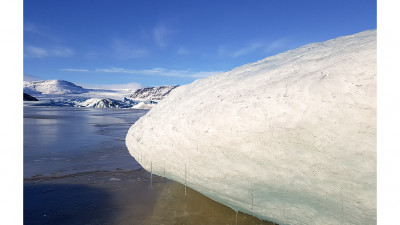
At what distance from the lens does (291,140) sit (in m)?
1.65

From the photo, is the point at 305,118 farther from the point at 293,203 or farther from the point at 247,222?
the point at 247,222

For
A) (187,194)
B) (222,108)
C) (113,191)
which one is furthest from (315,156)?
(113,191)

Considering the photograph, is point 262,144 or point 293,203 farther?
point 293,203

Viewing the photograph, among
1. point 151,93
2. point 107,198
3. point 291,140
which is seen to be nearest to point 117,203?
point 107,198

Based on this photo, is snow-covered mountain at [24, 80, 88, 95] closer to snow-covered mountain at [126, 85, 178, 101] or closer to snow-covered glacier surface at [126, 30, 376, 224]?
snow-covered mountain at [126, 85, 178, 101]

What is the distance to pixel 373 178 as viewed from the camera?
5.03 feet

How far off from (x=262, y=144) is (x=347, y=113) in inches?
24.0

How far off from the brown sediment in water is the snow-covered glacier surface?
1.59ft

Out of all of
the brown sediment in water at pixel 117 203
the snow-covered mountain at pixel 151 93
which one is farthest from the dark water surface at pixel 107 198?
the snow-covered mountain at pixel 151 93

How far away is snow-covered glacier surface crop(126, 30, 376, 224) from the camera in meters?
1.47

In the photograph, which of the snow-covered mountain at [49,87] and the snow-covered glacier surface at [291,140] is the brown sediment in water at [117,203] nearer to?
the snow-covered glacier surface at [291,140]

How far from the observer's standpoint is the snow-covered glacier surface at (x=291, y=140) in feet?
4.82

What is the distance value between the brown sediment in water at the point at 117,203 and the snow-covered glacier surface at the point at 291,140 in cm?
48
